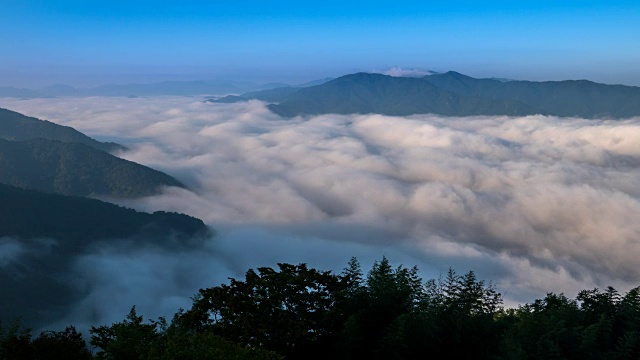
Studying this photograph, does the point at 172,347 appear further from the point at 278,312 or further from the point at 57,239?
the point at 57,239

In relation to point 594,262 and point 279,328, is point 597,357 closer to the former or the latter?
point 279,328

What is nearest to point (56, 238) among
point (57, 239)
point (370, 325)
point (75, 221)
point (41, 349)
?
point (57, 239)

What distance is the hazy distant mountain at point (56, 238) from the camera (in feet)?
428

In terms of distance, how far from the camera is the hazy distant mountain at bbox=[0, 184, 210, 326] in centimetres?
13050

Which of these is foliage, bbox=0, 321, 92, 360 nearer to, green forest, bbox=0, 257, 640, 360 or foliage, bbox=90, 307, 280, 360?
green forest, bbox=0, 257, 640, 360

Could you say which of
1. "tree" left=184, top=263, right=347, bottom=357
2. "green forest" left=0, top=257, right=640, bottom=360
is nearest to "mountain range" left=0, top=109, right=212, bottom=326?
"tree" left=184, top=263, right=347, bottom=357

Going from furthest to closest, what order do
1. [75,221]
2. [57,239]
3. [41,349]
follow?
[75,221]
[57,239]
[41,349]

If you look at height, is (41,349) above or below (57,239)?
above

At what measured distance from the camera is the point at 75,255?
532 ft

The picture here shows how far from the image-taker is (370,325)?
34.1 m

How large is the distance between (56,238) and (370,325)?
546 ft

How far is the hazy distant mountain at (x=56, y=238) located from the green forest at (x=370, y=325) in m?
106

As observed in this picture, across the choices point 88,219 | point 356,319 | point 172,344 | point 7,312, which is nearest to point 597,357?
point 356,319

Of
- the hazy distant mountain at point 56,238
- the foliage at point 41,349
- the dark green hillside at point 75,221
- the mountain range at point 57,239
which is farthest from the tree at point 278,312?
the dark green hillside at point 75,221
